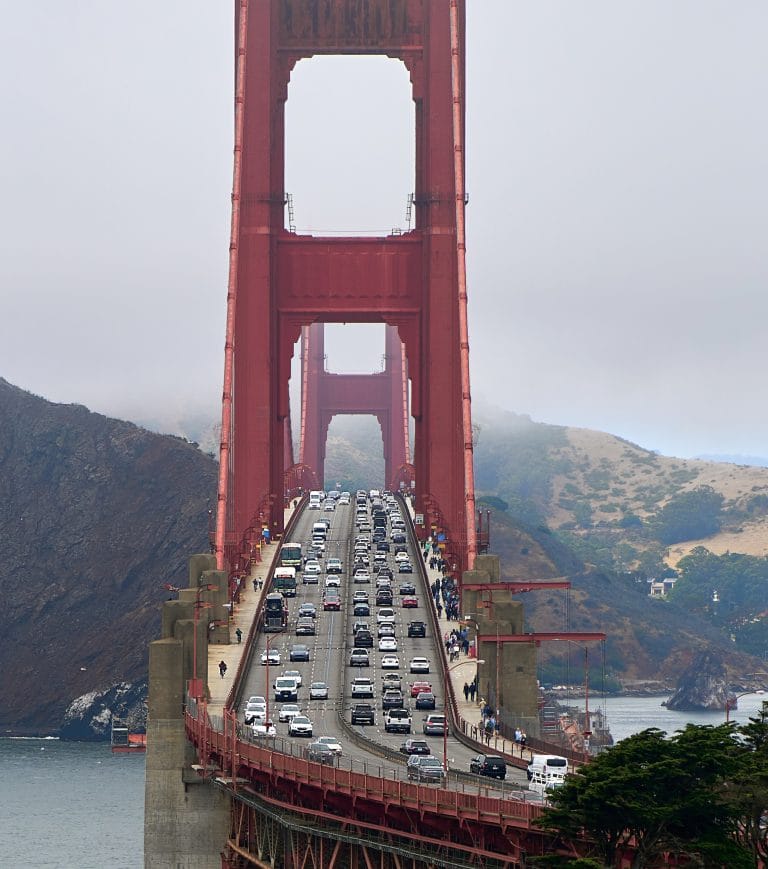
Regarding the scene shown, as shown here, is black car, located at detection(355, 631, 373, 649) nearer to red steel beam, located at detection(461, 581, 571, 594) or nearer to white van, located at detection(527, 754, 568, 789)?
red steel beam, located at detection(461, 581, 571, 594)

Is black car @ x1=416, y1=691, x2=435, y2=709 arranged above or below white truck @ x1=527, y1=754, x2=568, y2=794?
above

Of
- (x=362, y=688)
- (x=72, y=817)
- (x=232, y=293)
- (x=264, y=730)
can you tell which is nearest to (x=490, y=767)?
(x=264, y=730)

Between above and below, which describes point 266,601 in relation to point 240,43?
below

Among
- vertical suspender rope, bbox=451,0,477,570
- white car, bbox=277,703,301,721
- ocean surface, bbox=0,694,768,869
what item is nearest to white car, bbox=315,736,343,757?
white car, bbox=277,703,301,721

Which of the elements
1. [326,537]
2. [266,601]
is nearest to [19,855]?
[326,537]

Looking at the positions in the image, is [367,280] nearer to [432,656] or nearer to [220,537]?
[220,537]

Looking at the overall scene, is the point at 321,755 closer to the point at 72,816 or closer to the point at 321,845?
the point at 321,845

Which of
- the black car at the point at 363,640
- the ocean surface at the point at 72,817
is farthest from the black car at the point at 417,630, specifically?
the ocean surface at the point at 72,817
